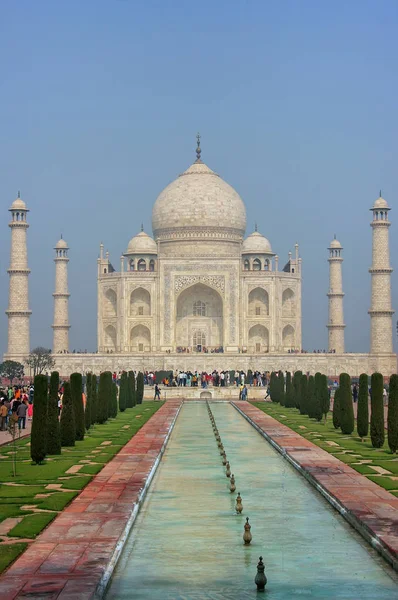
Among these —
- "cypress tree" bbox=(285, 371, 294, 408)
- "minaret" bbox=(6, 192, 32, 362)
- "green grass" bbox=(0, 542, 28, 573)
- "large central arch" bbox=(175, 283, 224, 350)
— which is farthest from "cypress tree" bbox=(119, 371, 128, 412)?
"large central arch" bbox=(175, 283, 224, 350)

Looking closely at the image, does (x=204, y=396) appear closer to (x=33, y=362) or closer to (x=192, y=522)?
(x=33, y=362)

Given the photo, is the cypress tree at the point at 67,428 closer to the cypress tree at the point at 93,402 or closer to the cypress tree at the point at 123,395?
the cypress tree at the point at 93,402

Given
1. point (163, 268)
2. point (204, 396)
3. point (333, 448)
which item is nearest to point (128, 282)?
point (163, 268)

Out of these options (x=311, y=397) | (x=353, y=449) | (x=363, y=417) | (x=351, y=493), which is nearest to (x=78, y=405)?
(x=353, y=449)

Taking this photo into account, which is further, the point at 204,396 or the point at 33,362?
the point at 33,362

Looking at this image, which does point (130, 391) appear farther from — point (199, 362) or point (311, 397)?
point (199, 362)

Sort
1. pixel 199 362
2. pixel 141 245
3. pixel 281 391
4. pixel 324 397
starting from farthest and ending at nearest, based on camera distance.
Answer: pixel 141 245 → pixel 199 362 → pixel 281 391 → pixel 324 397

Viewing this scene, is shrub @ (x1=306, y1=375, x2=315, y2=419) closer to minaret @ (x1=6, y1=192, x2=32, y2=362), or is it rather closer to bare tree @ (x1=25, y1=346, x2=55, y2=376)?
bare tree @ (x1=25, y1=346, x2=55, y2=376)
